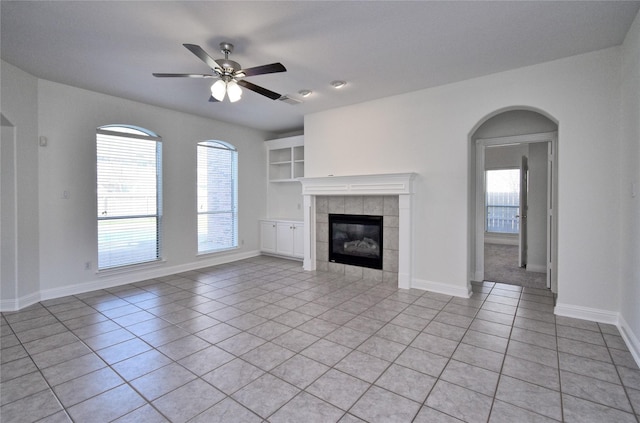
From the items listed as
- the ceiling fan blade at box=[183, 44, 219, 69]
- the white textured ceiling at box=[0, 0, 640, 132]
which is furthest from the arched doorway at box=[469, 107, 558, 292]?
the ceiling fan blade at box=[183, 44, 219, 69]

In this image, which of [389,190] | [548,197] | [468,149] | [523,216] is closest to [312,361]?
[389,190]

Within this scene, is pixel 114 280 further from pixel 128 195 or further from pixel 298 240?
pixel 298 240

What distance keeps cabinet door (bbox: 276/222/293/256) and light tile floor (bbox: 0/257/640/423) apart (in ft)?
7.48

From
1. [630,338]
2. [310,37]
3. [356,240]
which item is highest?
[310,37]

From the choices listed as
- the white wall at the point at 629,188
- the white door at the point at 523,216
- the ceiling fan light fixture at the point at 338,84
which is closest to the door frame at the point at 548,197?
the white door at the point at 523,216

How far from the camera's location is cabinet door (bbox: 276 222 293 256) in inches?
243

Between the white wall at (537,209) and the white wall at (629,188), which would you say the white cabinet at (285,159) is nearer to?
the white wall at (537,209)

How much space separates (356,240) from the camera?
5016 mm

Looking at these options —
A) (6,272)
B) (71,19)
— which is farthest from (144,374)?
(71,19)

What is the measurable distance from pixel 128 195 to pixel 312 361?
3921 mm

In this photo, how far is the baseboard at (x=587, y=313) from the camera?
10.1 ft

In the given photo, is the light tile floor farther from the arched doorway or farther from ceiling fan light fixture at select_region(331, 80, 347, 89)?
ceiling fan light fixture at select_region(331, 80, 347, 89)

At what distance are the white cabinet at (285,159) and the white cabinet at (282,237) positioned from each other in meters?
0.94

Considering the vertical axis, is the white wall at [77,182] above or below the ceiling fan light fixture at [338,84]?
below
